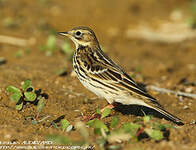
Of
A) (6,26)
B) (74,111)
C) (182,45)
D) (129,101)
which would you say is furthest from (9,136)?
(182,45)

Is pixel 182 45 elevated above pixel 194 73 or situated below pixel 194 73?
above

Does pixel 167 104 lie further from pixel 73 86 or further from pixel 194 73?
pixel 194 73

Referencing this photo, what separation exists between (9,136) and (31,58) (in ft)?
13.4

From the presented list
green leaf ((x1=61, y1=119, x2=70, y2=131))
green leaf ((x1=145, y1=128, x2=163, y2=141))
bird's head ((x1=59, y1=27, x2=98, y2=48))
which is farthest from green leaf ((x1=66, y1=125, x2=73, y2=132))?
bird's head ((x1=59, y1=27, x2=98, y2=48))

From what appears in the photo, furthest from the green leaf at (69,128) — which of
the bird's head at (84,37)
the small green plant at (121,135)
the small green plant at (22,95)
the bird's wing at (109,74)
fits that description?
the bird's head at (84,37)

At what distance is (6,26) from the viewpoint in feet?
33.3

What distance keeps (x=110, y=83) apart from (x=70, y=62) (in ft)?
10.0

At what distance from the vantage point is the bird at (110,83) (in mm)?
5004

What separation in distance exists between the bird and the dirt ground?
0.34m

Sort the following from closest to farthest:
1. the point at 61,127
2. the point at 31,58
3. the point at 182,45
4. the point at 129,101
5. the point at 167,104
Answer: the point at 61,127
the point at 129,101
the point at 167,104
the point at 31,58
the point at 182,45

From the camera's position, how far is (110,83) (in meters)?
5.18

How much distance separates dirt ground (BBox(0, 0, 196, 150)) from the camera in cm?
478

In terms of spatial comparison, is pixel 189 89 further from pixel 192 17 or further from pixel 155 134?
pixel 192 17

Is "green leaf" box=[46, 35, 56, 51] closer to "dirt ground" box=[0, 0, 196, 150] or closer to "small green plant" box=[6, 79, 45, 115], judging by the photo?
"dirt ground" box=[0, 0, 196, 150]
